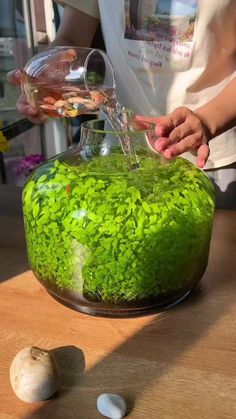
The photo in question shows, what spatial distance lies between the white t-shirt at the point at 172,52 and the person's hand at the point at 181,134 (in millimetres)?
171

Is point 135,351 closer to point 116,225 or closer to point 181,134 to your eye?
point 116,225

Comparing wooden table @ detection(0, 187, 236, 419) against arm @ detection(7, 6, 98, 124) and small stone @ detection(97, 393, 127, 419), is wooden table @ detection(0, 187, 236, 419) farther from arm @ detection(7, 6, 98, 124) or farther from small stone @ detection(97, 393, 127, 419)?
arm @ detection(7, 6, 98, 124)

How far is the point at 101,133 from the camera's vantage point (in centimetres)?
50

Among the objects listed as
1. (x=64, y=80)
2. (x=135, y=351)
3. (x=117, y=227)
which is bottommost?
(x=135, y=351)

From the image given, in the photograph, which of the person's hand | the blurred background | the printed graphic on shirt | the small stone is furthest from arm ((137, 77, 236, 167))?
the blurred background

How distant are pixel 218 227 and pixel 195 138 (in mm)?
173

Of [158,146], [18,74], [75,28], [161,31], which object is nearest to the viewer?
[158,146]

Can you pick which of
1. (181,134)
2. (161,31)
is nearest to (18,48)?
(161,31)

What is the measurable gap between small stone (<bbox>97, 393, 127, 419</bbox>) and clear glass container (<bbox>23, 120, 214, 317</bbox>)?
0.11 metres

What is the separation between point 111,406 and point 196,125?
336mm

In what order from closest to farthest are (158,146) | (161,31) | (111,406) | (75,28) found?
(111,406), (158,146), (161,31), (75,28)

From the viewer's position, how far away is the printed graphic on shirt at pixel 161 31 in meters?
0.72

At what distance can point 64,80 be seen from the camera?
23.6 inches

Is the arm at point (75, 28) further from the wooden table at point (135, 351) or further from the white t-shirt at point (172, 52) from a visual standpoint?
the wooden table at point (135, 351)
